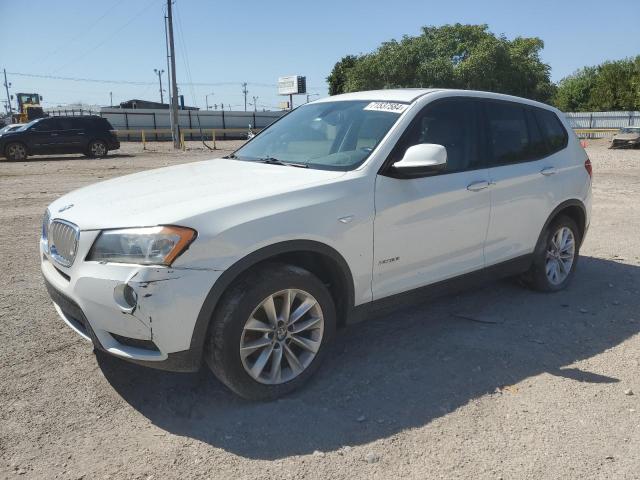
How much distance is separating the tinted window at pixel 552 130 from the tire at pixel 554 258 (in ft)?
2.12

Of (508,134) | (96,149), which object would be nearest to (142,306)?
(508,134)

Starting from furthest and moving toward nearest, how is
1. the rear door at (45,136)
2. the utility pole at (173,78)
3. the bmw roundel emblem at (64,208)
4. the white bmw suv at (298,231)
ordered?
1. the utility pole at (173,78)
2. the rear door at (45,136)
3. the bmw roundel emblem at (64,208)
4. the white bmw suv at (298,231)

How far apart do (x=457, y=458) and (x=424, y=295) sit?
52.2 inches

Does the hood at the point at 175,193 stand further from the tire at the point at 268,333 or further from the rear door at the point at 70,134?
the rear door at the point at 70,134

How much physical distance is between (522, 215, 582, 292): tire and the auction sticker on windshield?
6.12 feet

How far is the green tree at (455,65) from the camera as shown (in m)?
36.0

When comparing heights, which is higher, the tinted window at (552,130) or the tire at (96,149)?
the tinted window at (552,130)

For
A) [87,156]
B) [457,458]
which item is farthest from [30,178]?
[457,458]

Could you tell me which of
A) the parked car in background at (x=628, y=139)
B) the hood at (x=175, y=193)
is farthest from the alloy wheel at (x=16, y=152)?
the parked car in background at (x=628, y=139)

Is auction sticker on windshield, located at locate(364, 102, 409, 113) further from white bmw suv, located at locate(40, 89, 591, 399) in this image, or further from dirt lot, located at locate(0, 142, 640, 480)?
dirt lot, located at locate(0, 142, 640, 480)

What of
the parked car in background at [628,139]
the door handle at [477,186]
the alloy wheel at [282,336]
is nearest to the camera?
the alloy wheel at [282,336]

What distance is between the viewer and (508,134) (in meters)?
4.53

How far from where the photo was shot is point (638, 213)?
919cm

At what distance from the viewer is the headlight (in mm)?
2709
